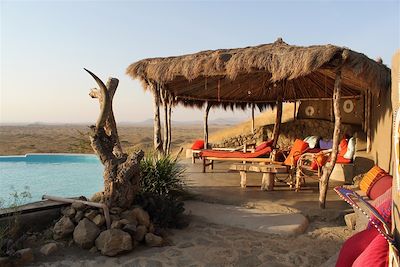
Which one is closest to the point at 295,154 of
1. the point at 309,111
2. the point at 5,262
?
the point at 5,262

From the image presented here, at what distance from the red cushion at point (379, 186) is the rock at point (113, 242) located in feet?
9.35

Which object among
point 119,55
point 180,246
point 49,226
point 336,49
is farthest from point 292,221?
point 119,55

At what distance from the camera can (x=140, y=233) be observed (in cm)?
411

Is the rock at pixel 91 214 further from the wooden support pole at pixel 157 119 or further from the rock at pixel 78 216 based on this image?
the wooden support pole at pixel 157 119

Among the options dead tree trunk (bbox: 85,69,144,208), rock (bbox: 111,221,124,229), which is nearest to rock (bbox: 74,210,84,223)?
dead tree trunk (bbox: 85,69,144,208)

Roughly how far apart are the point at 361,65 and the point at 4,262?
521cm

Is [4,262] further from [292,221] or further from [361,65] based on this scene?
[361,65]

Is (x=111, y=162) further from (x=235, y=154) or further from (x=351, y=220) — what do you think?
(x=235, y=154)

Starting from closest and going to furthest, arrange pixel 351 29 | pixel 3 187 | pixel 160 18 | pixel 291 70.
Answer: pixel 291 70
pixel 351 29
pixel 160 18
pixel 3 187

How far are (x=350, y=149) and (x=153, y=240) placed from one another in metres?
4.74

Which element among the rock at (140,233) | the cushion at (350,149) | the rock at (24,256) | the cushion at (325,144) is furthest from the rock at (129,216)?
the cushion at (325,144)

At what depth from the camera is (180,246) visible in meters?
4.06

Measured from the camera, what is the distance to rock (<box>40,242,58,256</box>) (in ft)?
12.1

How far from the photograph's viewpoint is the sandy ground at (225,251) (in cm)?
361
